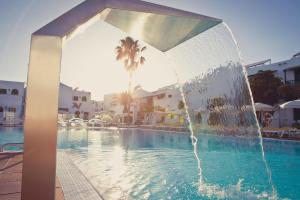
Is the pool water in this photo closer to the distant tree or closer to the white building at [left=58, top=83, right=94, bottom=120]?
the distant tree

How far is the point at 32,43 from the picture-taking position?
5.46 feet

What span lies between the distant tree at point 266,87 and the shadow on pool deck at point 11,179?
2362 centimetres

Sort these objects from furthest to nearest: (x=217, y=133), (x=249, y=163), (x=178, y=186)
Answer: (x=217, y=133) < (x=249, y=163) < (x=178, y=186)

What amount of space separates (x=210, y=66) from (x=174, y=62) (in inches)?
60.5

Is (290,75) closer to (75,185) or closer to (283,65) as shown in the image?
(283,65)

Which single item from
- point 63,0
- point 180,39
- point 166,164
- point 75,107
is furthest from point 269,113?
point 75,107

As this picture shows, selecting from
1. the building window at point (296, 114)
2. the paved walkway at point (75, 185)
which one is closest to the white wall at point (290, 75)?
the building window at point (296, 114)

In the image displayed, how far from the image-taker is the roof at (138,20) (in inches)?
70.1

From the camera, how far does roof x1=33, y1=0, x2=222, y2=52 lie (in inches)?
70.1

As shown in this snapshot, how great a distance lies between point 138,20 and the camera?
2.28 meters

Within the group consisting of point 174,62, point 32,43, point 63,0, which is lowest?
point 32,43

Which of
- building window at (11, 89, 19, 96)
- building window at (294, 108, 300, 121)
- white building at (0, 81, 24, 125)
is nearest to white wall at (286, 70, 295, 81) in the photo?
building window at (294, 108, 300, 121)

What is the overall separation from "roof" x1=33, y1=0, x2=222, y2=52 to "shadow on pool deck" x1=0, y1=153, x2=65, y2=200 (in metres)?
2.64

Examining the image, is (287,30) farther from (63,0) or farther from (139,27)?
(139,27)
